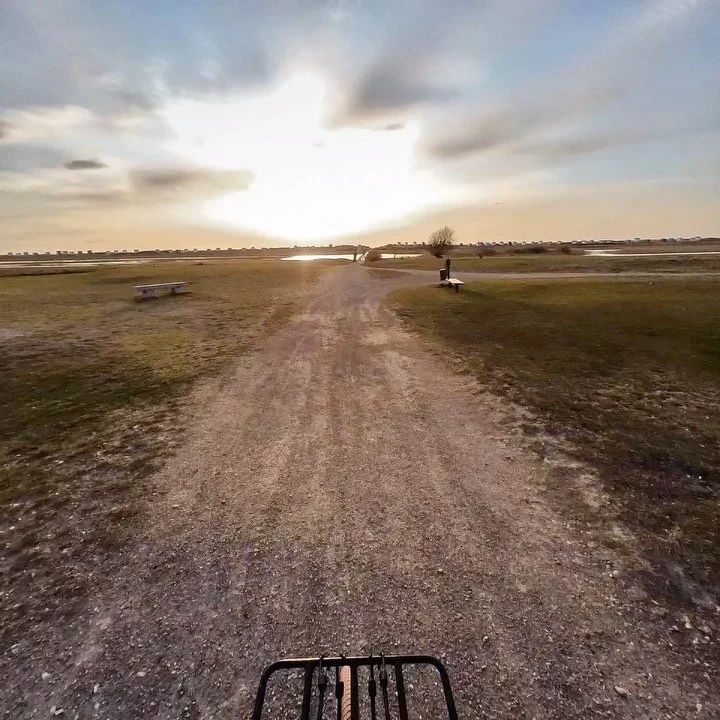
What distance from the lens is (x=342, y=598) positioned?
4.78 m

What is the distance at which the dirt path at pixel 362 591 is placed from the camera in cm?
381

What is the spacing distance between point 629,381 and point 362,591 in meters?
10.2

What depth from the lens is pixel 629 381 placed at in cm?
1123

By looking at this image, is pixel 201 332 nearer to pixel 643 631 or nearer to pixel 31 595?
pixel 31 595

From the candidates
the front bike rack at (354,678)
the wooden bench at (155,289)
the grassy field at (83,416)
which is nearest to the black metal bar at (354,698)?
the front bike rack at (354,678)

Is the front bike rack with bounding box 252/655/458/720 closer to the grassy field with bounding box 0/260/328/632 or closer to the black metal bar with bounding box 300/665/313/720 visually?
the black metal bar with bounding box 300/665/313/720

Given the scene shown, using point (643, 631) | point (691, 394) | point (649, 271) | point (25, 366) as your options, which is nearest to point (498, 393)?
point (691, 394)

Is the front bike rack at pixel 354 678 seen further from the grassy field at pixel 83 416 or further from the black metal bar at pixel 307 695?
the grassy field at pixel 83 416

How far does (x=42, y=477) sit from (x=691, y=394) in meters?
14.8

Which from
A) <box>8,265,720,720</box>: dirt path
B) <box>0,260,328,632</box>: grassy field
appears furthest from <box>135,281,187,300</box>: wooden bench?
<box>8,265,720,720</box>: dirt path

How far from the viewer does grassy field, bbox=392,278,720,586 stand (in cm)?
629

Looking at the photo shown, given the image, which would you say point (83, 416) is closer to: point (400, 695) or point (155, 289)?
point (400, 695)

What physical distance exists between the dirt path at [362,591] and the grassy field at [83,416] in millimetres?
732

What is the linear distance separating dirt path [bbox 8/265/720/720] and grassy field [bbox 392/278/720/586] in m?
1.48
